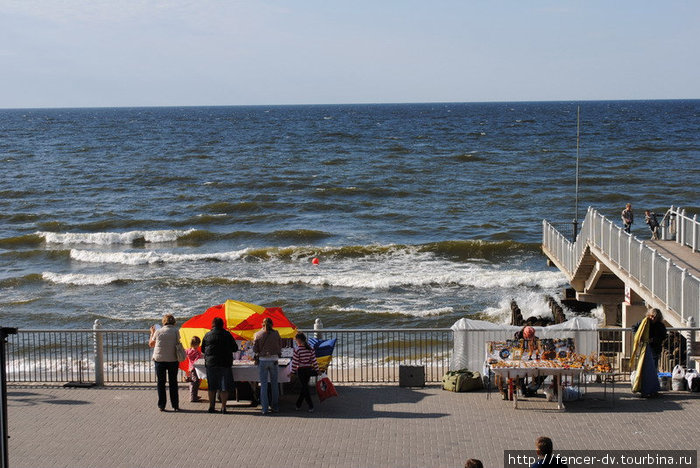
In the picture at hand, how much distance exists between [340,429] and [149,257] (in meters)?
28.7

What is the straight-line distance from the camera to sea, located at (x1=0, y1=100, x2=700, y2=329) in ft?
106

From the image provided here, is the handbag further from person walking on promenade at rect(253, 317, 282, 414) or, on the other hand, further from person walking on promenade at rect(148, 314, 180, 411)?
person walking on promenade at rect(253, 317, 282, 414)

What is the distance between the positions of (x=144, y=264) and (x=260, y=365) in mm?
26789

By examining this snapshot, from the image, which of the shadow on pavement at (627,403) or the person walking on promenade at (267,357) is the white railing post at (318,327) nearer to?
the person walking on promenade at (267,357)

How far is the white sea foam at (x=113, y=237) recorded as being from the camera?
45844 millimetres

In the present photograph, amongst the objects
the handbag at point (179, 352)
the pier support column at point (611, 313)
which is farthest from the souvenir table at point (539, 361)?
the pier support column at point (611, 313)

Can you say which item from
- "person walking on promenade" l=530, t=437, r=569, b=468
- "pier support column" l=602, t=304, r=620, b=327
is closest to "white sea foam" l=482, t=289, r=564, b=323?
"pier support column" l=602, t=304, r=620, b=327

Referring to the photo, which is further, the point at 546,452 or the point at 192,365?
the point at 192,365

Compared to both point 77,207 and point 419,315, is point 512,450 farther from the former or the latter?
point 77,207

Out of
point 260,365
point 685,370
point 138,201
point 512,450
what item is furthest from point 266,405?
point 138,201

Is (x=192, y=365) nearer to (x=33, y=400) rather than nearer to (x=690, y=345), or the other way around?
(x=33, y=400)

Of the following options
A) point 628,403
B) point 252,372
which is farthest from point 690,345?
point 252,372

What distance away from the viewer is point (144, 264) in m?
39.7

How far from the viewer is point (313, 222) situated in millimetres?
49656
